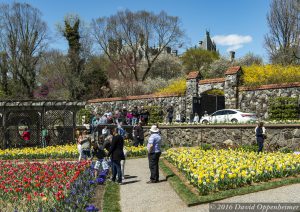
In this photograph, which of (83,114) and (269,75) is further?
(83,114)

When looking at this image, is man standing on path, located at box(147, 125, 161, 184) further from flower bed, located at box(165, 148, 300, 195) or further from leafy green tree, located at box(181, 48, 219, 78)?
leafy green tree, located at box(181, 48, 219, 78)

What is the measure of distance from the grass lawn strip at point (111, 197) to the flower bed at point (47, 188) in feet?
1.28

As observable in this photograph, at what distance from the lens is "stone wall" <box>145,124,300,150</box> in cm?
1762

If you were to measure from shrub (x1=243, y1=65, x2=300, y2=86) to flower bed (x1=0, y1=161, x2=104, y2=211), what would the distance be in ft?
53.3

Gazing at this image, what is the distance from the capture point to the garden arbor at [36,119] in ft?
68.9

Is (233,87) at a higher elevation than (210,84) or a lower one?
lower

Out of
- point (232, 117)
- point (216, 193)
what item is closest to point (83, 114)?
point (232, 117)

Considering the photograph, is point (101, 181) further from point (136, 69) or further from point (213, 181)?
point (136, 69)

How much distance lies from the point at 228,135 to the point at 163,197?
36.5 ft

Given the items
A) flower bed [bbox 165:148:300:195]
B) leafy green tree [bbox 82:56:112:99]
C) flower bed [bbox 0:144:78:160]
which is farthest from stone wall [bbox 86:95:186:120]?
flower bed [bbox 165:148:300:195]

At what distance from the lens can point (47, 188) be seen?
9562mm

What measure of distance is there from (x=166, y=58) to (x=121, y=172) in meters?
45.3

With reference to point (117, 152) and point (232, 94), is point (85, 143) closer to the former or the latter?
point (117, 152)

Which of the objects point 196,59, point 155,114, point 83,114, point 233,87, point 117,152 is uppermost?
point 196,59
